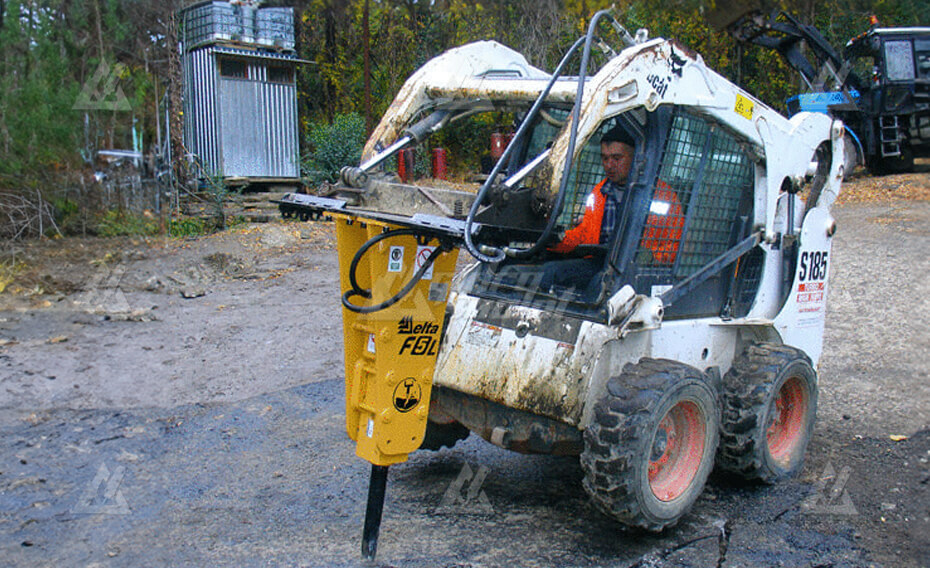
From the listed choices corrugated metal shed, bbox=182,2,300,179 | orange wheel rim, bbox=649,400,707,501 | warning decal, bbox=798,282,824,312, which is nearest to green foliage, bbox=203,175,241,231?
corrugated metal shed, bbox=182,2,300,179

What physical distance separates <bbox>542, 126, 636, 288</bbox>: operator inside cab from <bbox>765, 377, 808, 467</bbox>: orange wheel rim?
1.46m

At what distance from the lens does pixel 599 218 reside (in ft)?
13.8

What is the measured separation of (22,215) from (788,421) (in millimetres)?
9912

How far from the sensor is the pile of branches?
10.6 meters

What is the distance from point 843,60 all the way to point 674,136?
12858 mm

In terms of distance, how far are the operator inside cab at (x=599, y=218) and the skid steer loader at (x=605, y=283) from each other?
1.5 inches

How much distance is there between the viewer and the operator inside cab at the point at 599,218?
4188mm

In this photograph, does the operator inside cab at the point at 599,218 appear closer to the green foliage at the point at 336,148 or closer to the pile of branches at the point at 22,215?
the pile of branches at the point at 22,215

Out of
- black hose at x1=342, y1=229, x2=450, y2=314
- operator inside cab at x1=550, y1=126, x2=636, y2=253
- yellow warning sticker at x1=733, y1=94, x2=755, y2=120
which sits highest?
yellow warning sticker at x1=733, y1=94, x2=755, y2=120

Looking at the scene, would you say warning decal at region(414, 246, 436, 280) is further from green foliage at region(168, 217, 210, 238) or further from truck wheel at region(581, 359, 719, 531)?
green foliage at region(168, 217, 210, 238)

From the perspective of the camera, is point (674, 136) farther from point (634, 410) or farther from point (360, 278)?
point (360, 278)

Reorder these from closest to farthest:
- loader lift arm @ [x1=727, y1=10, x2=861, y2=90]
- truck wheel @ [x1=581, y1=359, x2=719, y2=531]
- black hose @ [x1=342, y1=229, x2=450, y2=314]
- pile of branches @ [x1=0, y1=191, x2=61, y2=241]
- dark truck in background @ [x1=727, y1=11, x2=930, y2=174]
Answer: black hose @ [x1=342, y1=229, x2=450, y2=314]
truck wheel @ [x1=581, y1=359, x2=719, y2=531]
pile of branches @ [x1=0, y1=191, x2=61, y2=241]
dark truck in background @ [x1=727, y1=11, x2=930, y2=174]
loader lift arm @ [x1=727, y1=10, x2=861, y2=90]

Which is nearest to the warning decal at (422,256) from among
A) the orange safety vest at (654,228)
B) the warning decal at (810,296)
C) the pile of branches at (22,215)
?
the orange safety vest at (654,228)

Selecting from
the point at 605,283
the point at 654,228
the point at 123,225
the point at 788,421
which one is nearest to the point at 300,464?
the point at 605,283
